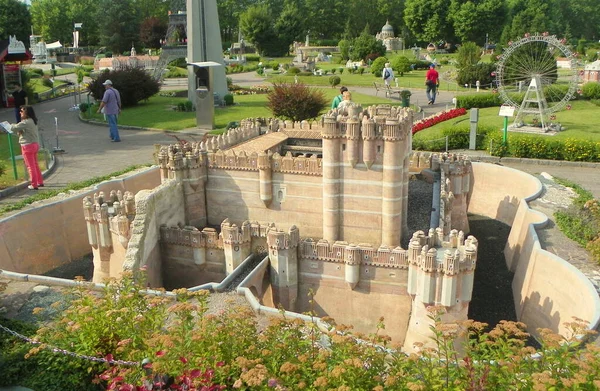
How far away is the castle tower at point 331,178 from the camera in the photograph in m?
16.8

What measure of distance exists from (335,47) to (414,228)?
86917 mm

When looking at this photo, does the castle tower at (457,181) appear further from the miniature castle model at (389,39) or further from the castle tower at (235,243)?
the miniature castle model at (389,39)

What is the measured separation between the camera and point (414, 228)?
18953 mm

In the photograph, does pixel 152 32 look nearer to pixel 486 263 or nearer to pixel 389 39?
pixel 389 39

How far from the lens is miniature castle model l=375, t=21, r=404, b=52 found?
3767 inches

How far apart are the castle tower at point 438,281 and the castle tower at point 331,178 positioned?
3.11 meters

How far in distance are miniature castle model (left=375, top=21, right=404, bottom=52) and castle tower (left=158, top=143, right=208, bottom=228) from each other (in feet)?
259

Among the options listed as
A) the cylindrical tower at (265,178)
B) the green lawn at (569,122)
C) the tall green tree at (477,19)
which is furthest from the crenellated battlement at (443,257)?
the tall green tree at (477,19)

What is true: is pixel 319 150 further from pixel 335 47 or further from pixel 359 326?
pixel 335 47

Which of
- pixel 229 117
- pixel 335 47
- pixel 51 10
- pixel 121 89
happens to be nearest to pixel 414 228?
A: pixel 229 117

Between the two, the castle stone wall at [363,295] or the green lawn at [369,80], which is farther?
the green lawn at [369,80]

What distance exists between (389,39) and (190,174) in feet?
273

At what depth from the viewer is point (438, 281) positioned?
14.6m

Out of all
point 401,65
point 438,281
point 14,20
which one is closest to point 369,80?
point 401,65
